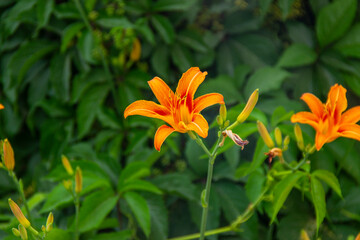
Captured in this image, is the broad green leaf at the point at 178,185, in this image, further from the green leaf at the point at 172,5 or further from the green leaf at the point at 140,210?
Answer: the green leaf at the point at 172,5

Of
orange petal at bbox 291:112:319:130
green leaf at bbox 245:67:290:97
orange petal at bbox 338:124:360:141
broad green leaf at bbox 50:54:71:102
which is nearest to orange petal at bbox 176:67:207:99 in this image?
orange petal at bbox 291:112:319:130

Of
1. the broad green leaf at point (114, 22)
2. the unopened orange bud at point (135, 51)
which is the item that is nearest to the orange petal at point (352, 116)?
the broad green leaf at point (114, 22)

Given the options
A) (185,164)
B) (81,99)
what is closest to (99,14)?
(81,99)

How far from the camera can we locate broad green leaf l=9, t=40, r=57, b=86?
1829mm

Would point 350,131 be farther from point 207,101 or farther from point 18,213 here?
point 18,213

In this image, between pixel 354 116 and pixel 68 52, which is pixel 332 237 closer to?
pixel 354 116

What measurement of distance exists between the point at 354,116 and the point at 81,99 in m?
1.22

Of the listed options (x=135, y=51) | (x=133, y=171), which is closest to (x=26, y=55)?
(x=135, y=51)

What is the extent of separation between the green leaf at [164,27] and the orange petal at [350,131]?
934 mm

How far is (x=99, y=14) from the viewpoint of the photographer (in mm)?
1727

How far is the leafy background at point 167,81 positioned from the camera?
154cm

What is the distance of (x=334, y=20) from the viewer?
165cm

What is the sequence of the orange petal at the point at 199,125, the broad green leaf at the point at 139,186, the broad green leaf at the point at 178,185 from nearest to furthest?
the orange petal at the point at 199,125 < the broad green leaf at the point at 139,186 < the broad green leaf at the point at 178,185

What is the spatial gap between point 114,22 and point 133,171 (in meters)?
0.64
